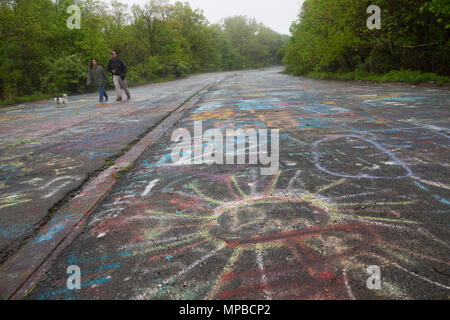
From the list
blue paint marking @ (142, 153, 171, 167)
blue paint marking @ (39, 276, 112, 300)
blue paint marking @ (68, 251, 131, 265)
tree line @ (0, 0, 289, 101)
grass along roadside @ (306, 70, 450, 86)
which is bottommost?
blue paint marking @ (39, 276, 112, 300)

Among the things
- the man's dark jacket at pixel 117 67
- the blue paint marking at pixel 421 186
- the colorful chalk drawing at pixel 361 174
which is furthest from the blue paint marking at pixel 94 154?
the man's dark jacket at pixel 117 67

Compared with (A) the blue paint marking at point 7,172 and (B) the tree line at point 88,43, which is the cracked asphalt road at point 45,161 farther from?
(B) the tree line at point 88,43

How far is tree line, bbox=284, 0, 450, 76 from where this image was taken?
11.4 metres

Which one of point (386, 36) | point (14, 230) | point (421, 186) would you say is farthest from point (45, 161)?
point (386, 36)

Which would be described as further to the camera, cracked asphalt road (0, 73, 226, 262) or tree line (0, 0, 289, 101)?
tree line (0, 0, 289, 101)

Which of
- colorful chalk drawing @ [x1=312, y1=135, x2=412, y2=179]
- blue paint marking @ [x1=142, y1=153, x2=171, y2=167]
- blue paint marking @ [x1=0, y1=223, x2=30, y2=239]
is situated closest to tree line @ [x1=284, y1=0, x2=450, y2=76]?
colorful chalk drawing @ [x1=312, y1=135, x2=412, y2=179]

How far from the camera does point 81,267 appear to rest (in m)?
1.73

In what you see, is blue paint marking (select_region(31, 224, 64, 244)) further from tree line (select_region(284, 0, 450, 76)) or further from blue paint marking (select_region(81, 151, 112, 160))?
tree line (select_region(284, 0, 450, 76))

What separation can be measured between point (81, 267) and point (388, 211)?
2.07 meters

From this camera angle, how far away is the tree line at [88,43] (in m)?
18.3

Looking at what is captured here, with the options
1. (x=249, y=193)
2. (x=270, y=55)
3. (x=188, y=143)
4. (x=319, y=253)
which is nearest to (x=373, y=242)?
(x=319, y=253)

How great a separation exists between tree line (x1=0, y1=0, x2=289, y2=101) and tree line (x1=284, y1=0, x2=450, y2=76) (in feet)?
52.2

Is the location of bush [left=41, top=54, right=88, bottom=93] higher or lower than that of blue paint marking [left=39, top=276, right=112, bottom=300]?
higher
